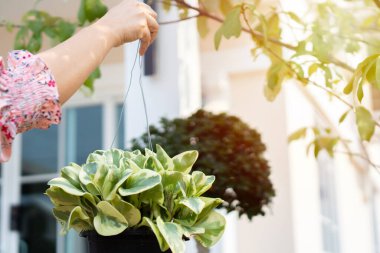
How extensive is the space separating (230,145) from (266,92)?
1.01 ft

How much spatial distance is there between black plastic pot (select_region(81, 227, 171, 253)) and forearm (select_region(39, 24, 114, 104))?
245 millimetres

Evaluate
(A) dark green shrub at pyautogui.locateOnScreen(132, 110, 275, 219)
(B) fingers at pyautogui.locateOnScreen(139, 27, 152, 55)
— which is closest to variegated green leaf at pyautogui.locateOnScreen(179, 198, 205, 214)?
(B) fingers at pyautogui.locateOnScreen(139, 27, 152, 55)

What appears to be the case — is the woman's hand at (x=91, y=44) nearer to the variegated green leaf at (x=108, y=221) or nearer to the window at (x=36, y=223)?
the variegated green leaf at (x=108, y=221)

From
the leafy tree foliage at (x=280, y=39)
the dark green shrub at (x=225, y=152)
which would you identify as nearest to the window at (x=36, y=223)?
the dark green shrub at (x=225, y=152)

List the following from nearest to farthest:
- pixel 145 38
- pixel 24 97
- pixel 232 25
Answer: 1. pixel 24 97
2. pixel 145 38
3. pixel 232 25

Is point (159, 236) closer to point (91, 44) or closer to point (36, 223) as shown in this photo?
point (91, 44)

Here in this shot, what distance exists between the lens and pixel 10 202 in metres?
3.91

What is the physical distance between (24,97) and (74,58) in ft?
0.41

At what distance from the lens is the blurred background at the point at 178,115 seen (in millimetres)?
2758

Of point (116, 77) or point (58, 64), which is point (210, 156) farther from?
point (116, 77)

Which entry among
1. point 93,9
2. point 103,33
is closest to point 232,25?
point 93,9

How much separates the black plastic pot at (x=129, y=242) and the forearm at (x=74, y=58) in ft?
0.80

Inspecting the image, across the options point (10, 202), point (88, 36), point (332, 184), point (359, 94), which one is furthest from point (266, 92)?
point (332, 184)

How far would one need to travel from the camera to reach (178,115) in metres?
2.66
